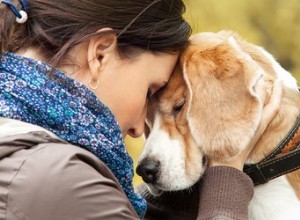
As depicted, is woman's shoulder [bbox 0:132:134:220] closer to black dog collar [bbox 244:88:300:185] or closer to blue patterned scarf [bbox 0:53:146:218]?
blue patterned scarf [bbox 0:53:146:218]

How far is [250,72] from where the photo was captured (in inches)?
106

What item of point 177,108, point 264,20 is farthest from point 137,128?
point 264,20

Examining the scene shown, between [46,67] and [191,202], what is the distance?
918mm

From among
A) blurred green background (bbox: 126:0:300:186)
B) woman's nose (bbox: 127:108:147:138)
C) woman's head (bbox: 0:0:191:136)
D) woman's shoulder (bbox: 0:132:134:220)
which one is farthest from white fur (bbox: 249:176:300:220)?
blurred green background (bbox: 126:0:300:186)

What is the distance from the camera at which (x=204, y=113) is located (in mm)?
2703

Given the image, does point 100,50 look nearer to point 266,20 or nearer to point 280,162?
point 280,162

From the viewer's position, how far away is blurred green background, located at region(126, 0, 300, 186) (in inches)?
226

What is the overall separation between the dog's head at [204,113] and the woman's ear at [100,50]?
471mm

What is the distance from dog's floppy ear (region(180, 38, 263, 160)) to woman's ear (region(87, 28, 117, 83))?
471 mm

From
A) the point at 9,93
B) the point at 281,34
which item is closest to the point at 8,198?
the point at 9,93

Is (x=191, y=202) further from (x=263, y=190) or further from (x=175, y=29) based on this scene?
(x=175, y=29)

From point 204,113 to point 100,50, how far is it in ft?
1.80

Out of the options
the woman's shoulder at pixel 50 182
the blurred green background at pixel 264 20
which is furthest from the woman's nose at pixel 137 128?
the blurred green background at pixel 264 20

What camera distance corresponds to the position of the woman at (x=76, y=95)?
73.6 inches
